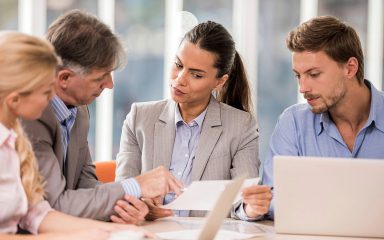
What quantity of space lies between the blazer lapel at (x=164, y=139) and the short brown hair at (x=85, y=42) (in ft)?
2.06

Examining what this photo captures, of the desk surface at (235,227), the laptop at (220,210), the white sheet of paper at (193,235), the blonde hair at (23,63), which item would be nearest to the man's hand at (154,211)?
the desk surface at (235,227)

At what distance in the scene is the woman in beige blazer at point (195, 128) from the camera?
9.11 ft

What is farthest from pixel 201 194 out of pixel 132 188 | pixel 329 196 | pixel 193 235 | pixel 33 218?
pixel 33 218

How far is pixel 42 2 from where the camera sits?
4180mm

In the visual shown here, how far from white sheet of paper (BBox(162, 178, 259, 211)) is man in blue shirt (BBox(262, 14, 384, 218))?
0.56 m

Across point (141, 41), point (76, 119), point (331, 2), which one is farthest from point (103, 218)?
point (331, 2)

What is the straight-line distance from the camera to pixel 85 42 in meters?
2.17

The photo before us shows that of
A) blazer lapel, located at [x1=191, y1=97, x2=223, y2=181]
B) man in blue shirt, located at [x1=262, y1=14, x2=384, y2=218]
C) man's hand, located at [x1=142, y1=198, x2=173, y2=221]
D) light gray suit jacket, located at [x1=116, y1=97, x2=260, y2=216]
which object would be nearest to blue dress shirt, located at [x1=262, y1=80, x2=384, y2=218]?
man in blue shirt, located at [x1=262, y1=14, x2=384, y2=218]

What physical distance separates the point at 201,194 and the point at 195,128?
83cm

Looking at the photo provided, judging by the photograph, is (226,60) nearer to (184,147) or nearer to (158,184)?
(184,147)

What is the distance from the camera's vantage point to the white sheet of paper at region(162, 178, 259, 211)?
6.55ft

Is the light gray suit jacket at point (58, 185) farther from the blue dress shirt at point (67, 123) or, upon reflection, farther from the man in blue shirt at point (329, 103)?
Answer: the man in blue shirt at point (329, 103)

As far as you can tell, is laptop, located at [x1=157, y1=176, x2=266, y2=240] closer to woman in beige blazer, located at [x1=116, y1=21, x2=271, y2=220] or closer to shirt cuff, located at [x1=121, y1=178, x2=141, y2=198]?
shirt cuff, located at [x1=121, y1=178, x2=141, y2=198]

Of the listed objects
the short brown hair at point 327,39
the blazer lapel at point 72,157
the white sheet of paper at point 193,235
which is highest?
the short brown hair at point 327,39
